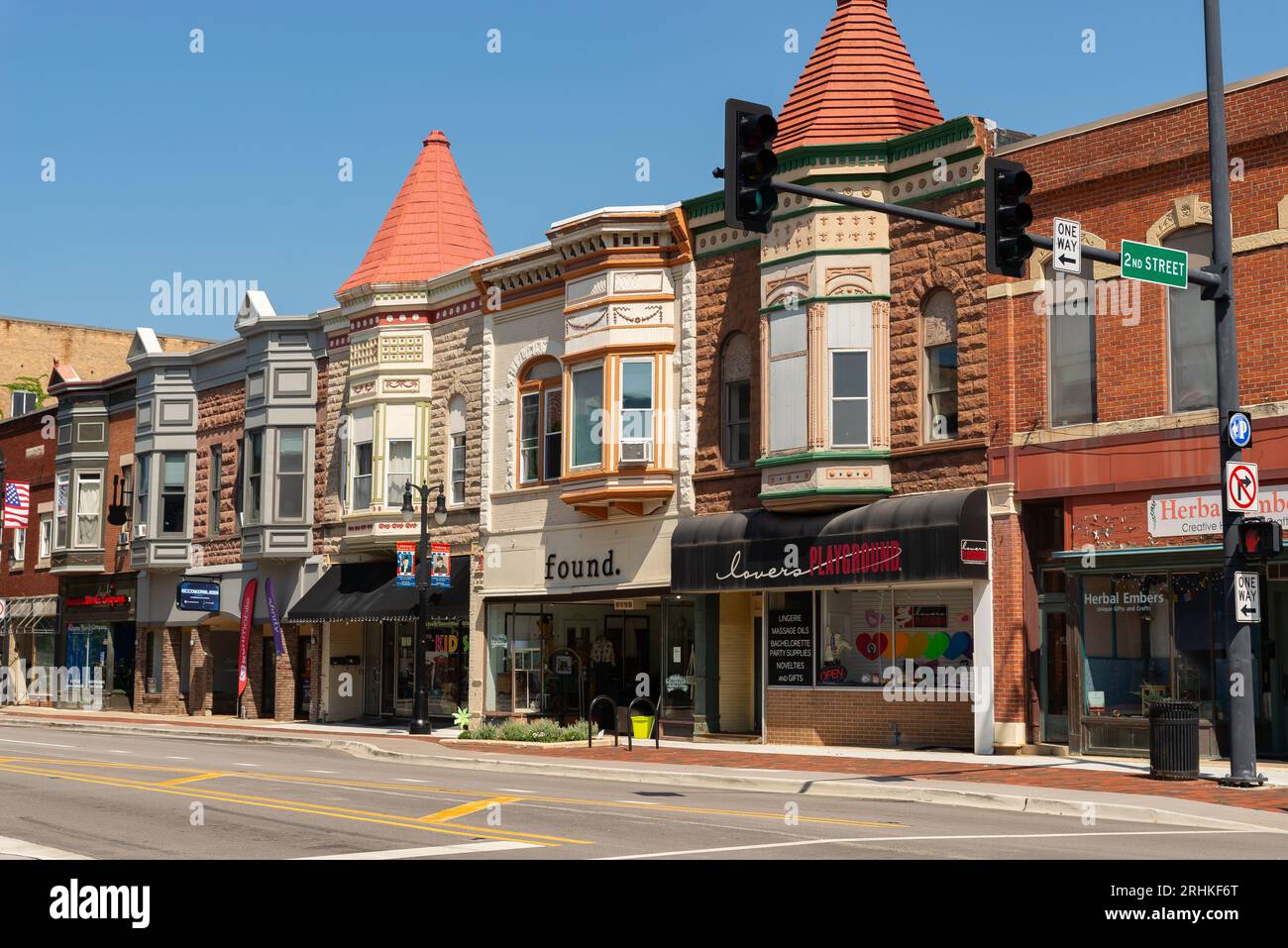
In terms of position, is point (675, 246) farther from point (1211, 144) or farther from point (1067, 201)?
point (1211, 144)

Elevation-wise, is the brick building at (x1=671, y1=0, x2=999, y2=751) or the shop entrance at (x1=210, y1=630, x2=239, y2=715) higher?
the brick building at (x1=671, y1=0, x2=999, y2=751)

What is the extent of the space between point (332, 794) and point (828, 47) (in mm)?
18434

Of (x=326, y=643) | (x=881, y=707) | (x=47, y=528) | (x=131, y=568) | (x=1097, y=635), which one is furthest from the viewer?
(x=47, y=528)

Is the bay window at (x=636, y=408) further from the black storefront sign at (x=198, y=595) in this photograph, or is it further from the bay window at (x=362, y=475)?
the black storefront sign at (x=198, y=595)

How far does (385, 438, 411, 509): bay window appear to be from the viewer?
38344 mm

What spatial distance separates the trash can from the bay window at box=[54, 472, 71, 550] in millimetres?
40989

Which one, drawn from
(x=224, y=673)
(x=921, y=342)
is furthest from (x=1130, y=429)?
(x=224, y=673)

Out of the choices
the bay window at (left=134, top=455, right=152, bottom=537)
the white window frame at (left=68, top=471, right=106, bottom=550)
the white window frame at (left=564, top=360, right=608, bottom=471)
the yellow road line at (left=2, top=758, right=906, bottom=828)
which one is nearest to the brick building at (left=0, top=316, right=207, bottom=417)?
the white window frame at (left=68, top=471, right=106, bottom=550)

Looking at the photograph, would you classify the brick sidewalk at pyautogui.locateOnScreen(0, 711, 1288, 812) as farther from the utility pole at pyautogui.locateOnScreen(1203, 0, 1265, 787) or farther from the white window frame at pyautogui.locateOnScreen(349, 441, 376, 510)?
the white window frame at pyautogui.locateOnScreen(349, 441, 376, 510)

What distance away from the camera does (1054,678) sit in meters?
25.1

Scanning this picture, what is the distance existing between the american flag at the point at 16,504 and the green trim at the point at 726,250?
32355 mm

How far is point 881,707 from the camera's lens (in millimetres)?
Answer: 27406

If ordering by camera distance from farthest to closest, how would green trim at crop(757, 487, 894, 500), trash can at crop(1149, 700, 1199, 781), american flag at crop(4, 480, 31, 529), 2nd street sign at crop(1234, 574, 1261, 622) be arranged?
1. american flag at crop(4, 480, 31, 529)
2. green trim at crop(757, 487, 894, 500)
3. trash can at crop(1149, 700, 1199, 781)
4. 2nd street sign at crop(1234, 574, 1261, 622)

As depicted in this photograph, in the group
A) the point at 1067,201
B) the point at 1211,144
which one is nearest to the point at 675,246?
the point at 1067,201
